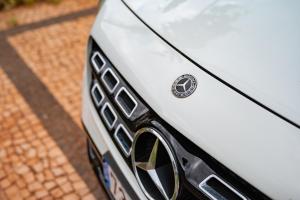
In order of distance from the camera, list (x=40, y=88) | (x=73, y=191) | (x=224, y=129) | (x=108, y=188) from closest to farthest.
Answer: (x=224, y=129) → (x=108, y=188) → (x=73, y=191) → (x=40, y=88)

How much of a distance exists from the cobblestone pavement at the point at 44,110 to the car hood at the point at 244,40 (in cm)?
145

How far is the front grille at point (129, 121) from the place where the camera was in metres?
1.20

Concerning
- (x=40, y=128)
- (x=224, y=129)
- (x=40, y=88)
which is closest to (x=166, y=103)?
(x=224, y=129)

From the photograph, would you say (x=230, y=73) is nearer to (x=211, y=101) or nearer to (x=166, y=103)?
(x=211, y=101)

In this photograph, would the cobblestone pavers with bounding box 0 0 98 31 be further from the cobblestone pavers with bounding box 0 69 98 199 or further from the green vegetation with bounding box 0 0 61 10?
the cobblestone pavers with bounding box 0 69 98 199

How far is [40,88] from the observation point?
3510mm

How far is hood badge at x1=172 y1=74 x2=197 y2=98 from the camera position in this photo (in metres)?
1.36

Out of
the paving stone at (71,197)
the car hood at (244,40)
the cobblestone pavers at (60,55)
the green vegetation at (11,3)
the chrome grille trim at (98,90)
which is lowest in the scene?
the green vegetation at (11,3)

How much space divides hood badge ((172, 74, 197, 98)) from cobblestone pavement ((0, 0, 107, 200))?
4.58 feet

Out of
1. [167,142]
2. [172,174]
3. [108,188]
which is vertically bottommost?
[108,188]

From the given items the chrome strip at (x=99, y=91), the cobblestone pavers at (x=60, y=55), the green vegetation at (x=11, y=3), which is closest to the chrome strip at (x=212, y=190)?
the chrome strip at (x=99, y=91)

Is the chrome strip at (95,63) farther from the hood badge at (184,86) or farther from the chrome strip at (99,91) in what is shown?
the hood badge at (184,86)

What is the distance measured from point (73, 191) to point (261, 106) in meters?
1.73

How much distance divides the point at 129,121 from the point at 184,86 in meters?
0.32
